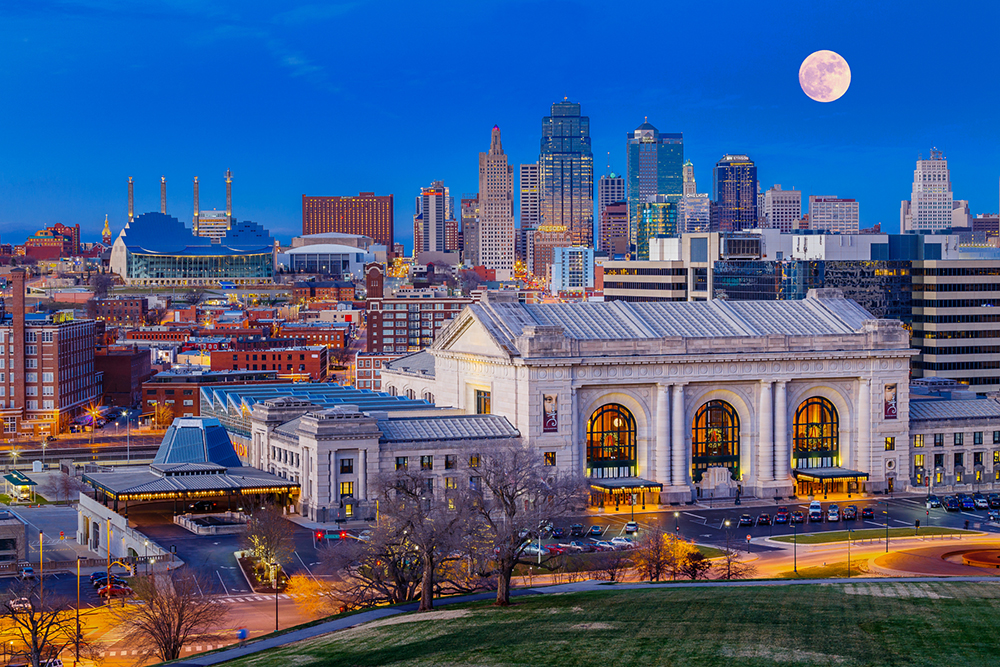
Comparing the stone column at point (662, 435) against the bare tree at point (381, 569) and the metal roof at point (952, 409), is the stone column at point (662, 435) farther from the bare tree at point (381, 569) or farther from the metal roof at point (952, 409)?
the bare tree at point (381, 569)

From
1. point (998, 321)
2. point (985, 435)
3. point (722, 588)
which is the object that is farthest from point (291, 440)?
point (998, 321)

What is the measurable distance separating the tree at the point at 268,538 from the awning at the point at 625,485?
30591 millimetres

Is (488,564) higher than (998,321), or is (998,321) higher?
(998,321)

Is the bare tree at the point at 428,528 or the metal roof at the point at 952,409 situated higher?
the metal roof at the point at 952,409

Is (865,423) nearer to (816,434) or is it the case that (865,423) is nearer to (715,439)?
(816,434)

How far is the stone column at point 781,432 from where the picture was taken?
136 meters

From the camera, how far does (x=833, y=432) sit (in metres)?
141

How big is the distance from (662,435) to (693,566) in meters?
40.3

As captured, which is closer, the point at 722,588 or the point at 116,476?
the point at 722,588

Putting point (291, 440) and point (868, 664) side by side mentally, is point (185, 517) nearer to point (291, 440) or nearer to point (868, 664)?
point (291, 440)

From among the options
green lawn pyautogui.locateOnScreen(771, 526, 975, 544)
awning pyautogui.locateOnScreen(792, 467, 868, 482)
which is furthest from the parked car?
awning pyautogui.locateOnScreen(792, 467, 868, 482)

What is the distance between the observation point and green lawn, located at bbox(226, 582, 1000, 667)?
2400 inches

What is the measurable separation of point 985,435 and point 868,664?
92.7 m

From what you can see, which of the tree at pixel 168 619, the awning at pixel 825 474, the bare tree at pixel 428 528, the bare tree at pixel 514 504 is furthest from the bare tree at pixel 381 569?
the awning at pixel 825 474
